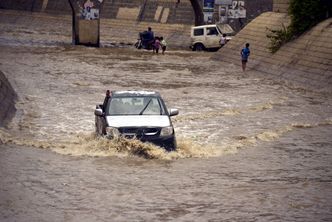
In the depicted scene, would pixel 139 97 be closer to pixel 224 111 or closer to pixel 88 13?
pixel 224 111

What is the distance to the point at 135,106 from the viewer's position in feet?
56.8

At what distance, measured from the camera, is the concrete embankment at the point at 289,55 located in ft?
103

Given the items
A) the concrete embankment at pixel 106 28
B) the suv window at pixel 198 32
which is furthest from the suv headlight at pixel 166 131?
the concrete embankment at pixel 106 28

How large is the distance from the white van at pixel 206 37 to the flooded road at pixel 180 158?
13.8 m

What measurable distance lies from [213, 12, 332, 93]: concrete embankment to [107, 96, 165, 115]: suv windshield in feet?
44.7

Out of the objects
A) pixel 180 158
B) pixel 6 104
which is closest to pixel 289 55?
pixel 6 104

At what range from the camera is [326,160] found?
17.1 meters

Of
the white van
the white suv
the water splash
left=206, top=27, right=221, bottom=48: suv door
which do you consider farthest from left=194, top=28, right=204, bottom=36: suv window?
the white suv

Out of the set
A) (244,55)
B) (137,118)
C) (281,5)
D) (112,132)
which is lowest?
(244,55)

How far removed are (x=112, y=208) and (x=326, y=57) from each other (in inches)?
851

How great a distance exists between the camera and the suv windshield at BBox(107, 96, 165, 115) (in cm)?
1705

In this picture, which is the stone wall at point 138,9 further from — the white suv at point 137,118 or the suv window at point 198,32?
the white suv at point 137,118

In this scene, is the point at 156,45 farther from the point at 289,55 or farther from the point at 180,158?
the point at 180,158

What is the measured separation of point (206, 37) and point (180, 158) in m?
30.6
